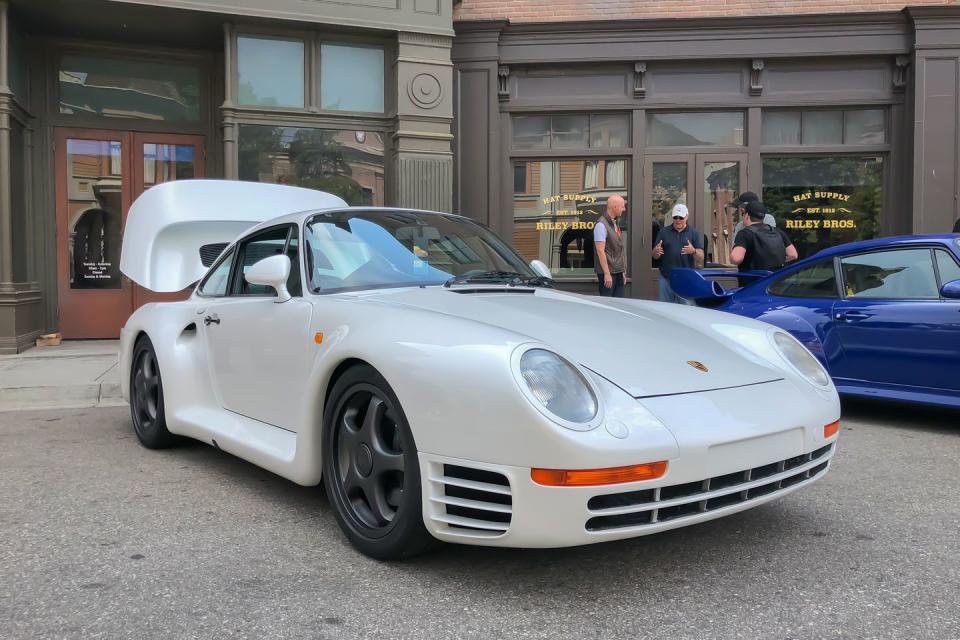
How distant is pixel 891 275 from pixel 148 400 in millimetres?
4921

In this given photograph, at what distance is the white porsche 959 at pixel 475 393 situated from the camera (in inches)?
90.4

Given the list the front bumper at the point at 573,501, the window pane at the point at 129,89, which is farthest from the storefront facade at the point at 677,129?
the front bumper at the point at 573,501

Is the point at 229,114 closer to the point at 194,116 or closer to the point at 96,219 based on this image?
the point at 194,116

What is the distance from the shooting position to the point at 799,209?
1041cm

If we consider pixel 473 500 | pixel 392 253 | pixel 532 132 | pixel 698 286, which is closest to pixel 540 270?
pixel 392 253

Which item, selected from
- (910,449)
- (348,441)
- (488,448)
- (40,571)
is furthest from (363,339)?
(910,449)

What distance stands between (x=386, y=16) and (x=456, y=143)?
180 cm

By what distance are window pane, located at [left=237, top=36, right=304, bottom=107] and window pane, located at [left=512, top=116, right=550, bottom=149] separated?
2.93m

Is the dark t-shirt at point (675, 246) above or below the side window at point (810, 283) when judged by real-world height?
above

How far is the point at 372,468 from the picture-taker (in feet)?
9.02

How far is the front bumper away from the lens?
2.27 m

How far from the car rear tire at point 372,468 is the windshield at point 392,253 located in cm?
65

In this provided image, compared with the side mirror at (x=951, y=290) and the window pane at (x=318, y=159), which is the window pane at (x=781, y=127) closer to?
the window pane at (x=318, y=159)

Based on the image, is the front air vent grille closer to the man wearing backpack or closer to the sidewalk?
the sidewalk
